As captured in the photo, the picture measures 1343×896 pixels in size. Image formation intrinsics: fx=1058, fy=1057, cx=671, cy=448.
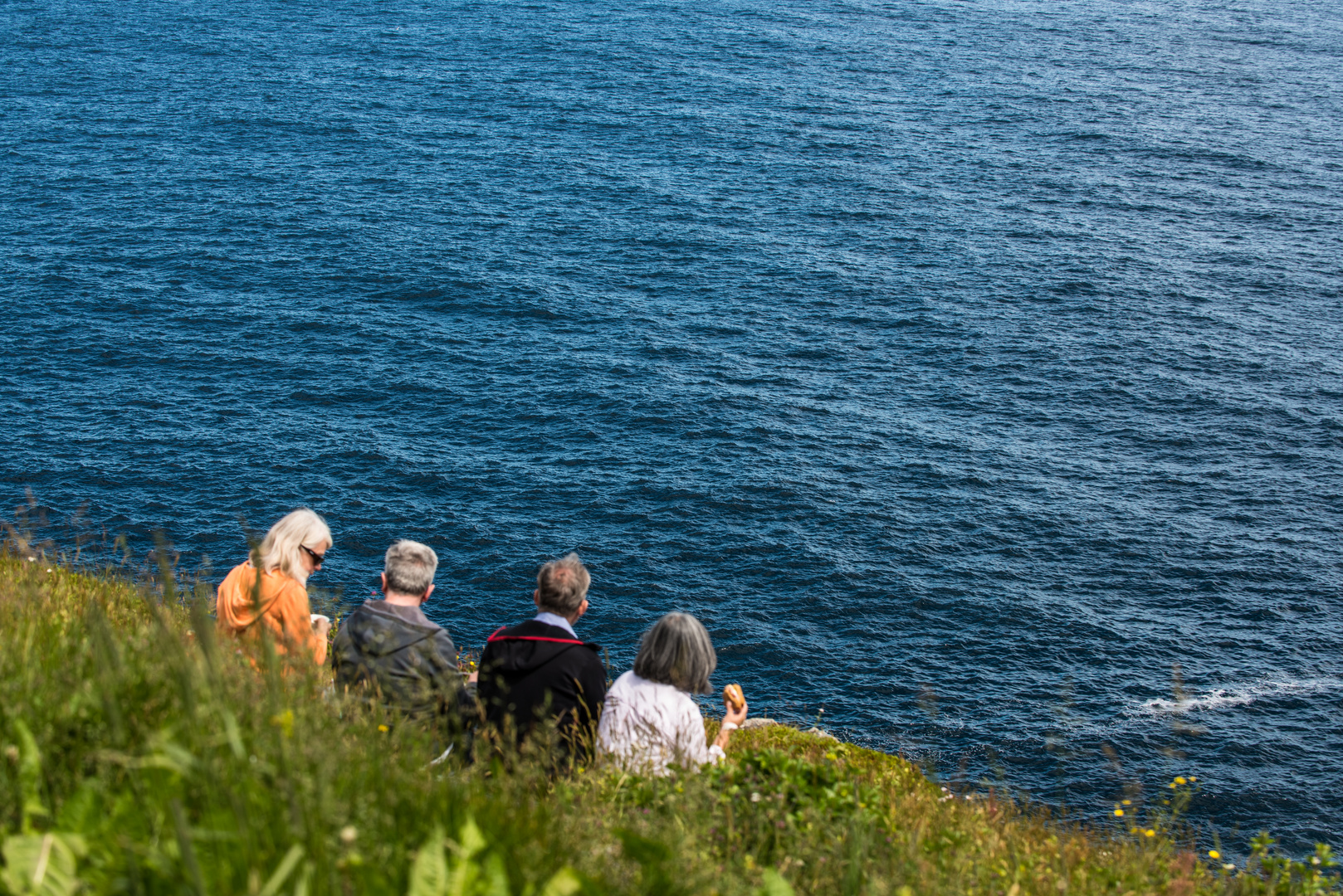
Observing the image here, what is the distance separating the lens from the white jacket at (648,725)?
545 cm

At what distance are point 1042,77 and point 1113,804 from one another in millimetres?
66224

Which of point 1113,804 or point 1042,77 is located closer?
point 1113,804

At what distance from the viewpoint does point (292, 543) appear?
714cm

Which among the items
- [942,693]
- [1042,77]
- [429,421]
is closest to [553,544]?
[429,421]

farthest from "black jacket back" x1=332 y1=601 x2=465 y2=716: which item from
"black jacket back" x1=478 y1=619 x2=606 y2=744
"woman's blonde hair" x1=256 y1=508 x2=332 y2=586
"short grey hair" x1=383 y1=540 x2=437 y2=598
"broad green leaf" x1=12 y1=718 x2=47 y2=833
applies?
"broad green leaf" x1=12 y1=718 x2=47 y2=833

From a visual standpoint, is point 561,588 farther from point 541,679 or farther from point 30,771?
point 30,771

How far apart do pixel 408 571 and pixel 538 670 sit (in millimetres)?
1176

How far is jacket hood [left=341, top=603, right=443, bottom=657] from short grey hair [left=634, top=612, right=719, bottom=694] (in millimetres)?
1325

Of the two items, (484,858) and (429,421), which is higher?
(484,858)

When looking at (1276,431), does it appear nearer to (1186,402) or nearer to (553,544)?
(1186,402)

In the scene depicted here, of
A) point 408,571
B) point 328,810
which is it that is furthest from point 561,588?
point 328,810

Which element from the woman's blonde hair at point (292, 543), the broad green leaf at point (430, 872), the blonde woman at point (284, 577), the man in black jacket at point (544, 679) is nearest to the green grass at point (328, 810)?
the broad green leaf at point (430, 872)

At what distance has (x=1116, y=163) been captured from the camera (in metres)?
59.1

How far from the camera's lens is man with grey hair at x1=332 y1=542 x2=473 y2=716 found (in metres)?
6.11
